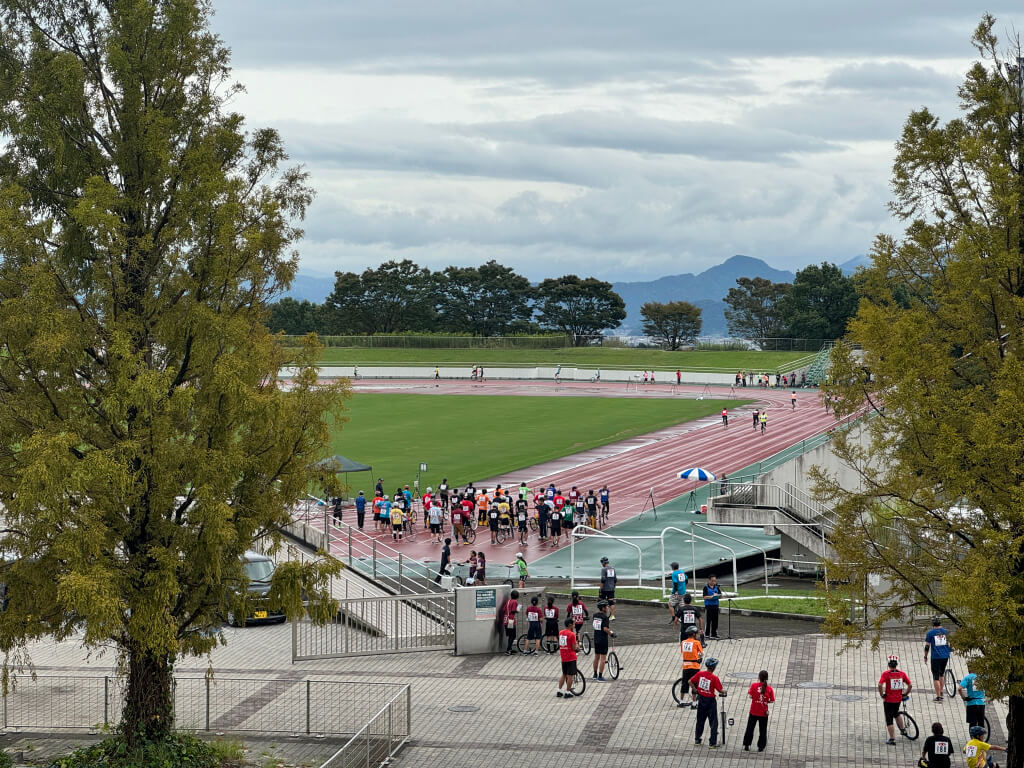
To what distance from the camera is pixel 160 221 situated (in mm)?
15883

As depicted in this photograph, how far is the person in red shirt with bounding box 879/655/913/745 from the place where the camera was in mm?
16656

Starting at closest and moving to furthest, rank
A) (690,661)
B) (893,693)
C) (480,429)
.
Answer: (893,693), (690,661), (480,429)

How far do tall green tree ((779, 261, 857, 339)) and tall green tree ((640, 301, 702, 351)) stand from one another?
2561cm

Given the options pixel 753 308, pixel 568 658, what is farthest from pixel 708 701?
pixel 753 308

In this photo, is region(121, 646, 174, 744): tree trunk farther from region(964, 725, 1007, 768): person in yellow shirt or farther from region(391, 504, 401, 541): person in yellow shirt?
region(391, 504, 401, 541): person in yellow shirt

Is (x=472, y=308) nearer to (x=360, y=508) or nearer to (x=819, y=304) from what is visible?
(x=819, y=304)

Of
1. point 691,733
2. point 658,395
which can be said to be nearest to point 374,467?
point 691,733

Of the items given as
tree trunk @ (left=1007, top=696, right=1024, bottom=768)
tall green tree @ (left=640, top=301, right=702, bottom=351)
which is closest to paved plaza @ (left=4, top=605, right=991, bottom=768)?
tree trunk @ (left=1007, top=696, right=1024, bottom=768)

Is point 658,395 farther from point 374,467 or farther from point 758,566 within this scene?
point 758,566

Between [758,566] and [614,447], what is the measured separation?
21251mm

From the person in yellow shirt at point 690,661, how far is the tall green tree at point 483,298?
13407 cm

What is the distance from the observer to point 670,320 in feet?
503

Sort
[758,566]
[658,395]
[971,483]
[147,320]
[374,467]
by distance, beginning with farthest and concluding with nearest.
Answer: [658,395]
[374,467]
[758,566]
[147,320]
[971,483]

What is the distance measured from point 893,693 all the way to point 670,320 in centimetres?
13802
